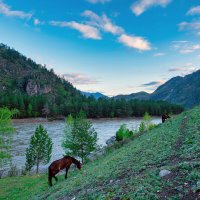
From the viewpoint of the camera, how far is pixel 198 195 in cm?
871

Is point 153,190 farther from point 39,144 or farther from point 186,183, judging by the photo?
point 39,144

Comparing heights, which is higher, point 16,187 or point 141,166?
point 141,166

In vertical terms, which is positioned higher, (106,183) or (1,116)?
(1,116)

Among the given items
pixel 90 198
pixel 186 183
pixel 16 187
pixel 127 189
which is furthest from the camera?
pixel 16 187

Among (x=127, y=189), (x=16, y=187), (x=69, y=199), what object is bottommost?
(x=16, y=187)

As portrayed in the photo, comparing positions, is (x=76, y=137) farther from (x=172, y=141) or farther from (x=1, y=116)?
(x=172, y=141)

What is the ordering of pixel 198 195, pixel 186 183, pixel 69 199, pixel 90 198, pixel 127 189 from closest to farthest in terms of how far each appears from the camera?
1. pixel 198 195
2. pixel 186 183
3. pixel 127 189
4. pixel 90 198
5. pixel 69 199

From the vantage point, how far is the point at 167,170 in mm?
11492

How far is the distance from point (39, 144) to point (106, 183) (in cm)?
4429

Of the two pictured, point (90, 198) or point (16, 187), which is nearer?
point (90, 198)

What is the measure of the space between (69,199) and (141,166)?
13.2ft

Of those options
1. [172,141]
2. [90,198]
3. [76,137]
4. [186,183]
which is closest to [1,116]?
[76,137]

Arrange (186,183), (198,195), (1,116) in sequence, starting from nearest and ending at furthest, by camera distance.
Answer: (198,195), (186,183), (1,116)

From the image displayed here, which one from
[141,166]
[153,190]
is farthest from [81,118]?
[153,190]
